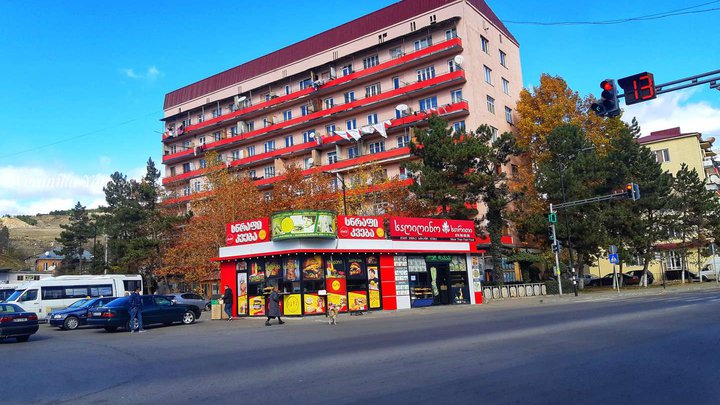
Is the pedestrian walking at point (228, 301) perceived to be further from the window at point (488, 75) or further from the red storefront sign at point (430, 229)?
the window at point (488, 75)

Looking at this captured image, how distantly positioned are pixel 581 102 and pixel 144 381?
52.8m

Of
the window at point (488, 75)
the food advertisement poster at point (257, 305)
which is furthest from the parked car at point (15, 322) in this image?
the window at point (488, 75)

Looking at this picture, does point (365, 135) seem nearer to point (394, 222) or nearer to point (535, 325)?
point (394, 222)

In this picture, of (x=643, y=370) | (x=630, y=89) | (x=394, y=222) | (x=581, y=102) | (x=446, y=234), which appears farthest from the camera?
(x=581, y=102)

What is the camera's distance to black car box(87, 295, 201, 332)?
23125mm

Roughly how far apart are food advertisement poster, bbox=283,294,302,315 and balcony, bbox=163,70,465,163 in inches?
1178

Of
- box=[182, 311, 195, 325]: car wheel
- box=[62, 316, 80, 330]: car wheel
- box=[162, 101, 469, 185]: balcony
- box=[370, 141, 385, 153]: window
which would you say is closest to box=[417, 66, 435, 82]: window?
box=[162, 101, 469, 185]: balcony

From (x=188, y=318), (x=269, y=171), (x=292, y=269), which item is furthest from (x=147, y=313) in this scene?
(x=269, y=171)

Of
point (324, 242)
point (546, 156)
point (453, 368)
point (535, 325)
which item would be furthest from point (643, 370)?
point (546, 156)

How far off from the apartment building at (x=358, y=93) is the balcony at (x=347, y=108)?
108mm

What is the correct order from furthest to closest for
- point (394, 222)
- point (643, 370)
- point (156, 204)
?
point (156, 204)
point (394, 222)
point (643, 370)

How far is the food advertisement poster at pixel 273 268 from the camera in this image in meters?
27.8

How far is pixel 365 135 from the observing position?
5569cm

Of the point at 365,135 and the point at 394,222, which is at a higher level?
the point at 365,135
